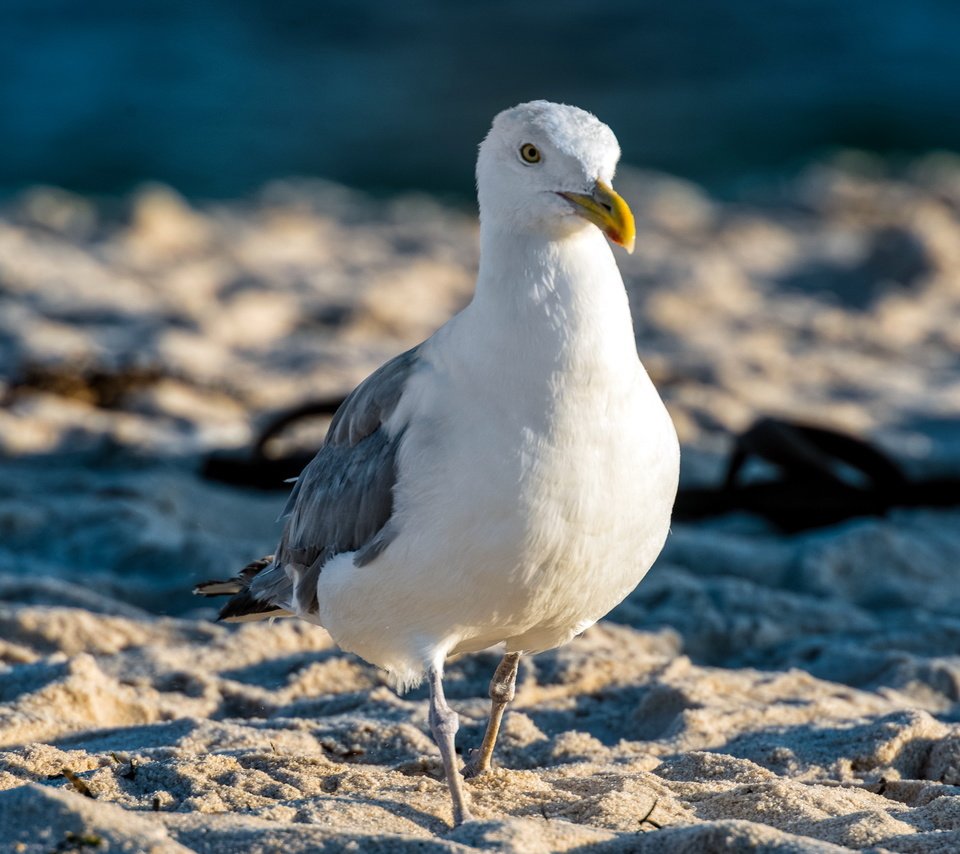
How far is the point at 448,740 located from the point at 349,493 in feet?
2.09

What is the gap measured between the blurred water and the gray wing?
1385 cm

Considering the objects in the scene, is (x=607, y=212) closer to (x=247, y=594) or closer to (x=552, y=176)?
(x=552, y=176)

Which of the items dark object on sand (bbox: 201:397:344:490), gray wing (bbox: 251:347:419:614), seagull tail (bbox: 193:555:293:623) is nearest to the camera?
gray wing (bbox: 251:347:419:614)

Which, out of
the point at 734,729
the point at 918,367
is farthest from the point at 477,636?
the point at 918,367

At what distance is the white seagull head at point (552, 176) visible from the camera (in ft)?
9.80

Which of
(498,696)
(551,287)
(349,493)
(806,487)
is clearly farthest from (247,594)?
(806,487)

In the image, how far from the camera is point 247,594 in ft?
12.7

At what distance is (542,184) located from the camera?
3031 mm

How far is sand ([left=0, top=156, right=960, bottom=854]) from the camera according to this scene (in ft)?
9.54

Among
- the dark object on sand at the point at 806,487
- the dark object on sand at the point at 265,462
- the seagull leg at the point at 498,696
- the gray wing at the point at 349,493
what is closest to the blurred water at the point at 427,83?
the dark object on sand at the point at 265,462

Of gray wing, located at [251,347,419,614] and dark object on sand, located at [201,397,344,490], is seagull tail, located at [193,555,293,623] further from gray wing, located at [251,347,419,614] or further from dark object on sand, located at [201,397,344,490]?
dark object on sand, located at [201,397,344,490]

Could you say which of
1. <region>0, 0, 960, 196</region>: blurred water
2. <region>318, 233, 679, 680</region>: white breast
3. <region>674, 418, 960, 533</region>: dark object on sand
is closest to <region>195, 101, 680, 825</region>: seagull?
<region>318, 233, 679, 680</region>: white breast

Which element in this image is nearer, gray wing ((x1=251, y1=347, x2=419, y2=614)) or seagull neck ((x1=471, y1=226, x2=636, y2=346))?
seagull neck ((x1=471, y1=226, x2=636, y2=346))

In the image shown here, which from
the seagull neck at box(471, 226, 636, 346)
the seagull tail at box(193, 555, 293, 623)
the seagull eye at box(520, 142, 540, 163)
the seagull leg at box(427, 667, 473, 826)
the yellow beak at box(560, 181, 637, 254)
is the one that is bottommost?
the seagull leg at box(427, 667, 473, 826)
